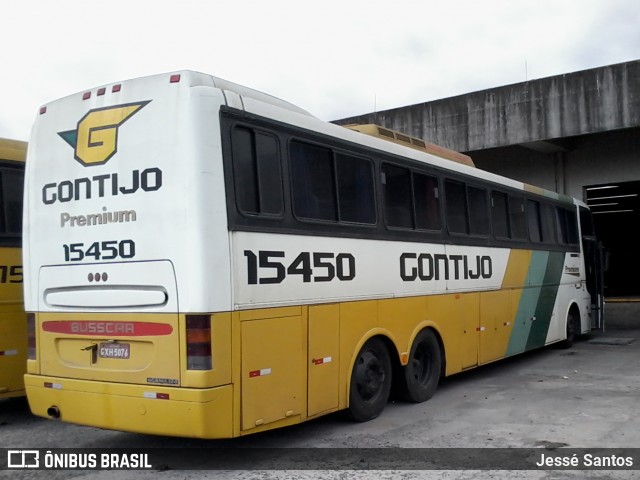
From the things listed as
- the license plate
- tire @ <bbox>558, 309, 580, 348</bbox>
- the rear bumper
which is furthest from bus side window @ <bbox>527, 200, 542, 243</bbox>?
the license plate

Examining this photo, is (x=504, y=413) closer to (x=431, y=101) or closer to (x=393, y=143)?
(x=393, y=143)

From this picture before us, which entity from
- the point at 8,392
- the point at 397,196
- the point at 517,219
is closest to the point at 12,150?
the point at 8,392

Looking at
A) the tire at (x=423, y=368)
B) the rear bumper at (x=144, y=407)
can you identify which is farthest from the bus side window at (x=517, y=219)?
the rear bumper at (x=144, y=407)

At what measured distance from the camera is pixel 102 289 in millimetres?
5730

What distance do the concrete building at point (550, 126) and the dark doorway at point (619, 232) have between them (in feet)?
8.21

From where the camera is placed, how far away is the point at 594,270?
14.6 m

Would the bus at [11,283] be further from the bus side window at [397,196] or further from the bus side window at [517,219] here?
the bus side window at [517,219]

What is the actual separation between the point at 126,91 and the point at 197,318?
2.14m

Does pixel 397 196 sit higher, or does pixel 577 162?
pixel 577 162

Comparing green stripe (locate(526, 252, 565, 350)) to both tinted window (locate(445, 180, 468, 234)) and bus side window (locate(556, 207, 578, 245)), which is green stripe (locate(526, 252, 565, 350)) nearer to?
bus side window (locate(556, 207, 578, 245))

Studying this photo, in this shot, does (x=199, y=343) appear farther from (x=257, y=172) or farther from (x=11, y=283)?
(x=11, y=283)

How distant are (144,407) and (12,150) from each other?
4.13 meters

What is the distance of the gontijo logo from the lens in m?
5.77

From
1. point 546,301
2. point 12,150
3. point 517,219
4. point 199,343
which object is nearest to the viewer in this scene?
point 199,343
